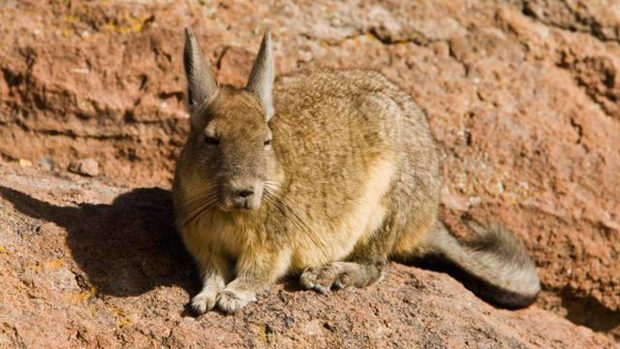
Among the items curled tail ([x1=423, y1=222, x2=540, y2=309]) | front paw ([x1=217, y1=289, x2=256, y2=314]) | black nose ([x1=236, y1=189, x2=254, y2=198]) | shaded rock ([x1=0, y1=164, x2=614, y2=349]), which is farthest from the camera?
curled tail ([x1=423, y1=222, x2=540, y2=309])

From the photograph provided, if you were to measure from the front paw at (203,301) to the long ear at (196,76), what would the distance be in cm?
135

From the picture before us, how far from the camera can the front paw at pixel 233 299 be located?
6.25 meters

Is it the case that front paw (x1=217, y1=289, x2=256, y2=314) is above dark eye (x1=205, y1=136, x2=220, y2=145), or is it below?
below

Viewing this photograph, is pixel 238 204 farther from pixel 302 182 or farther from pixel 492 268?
pixel 492 268

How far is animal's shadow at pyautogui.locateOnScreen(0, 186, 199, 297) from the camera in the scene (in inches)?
252

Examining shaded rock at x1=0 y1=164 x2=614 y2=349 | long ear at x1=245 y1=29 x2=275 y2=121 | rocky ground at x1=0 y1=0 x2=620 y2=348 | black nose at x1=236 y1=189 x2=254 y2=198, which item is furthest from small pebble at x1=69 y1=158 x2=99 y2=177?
black nose at x1=236 y1=189 x2=254 y2=198

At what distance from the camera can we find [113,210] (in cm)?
720

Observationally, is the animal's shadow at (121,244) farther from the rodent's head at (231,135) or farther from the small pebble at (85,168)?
the small pebble at (85,168)

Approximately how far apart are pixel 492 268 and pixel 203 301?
8.84 ft

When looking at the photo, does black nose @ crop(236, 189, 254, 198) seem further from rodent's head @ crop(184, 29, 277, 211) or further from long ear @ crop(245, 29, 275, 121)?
long ear @ crop(245, 29, 275, 121)

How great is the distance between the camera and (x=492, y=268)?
25.7ft

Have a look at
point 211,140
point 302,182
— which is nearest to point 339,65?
point 302,182

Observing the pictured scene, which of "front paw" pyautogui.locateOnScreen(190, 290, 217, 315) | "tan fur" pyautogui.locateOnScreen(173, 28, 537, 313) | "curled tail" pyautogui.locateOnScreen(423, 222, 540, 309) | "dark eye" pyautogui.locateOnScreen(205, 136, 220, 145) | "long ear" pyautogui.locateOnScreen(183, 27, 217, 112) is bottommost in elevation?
"curled tail" pyautogui.locateOnScreen(423, 222, 540, 309)

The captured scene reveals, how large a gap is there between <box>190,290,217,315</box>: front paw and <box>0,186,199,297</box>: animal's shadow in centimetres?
20
